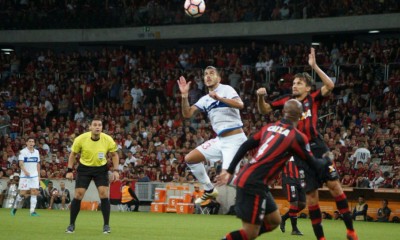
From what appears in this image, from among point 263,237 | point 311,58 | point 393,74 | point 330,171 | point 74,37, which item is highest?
point 74,37

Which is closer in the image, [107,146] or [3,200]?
[107,146]

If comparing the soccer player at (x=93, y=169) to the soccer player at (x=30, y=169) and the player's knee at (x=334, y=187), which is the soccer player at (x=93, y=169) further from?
the soccer player at (x=30, y=169)

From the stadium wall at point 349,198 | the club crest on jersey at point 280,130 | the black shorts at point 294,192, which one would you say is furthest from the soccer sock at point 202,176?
the stadium wall at point 349,198

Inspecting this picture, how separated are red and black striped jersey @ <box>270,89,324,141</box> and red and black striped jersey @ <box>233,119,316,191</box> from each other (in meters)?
2.98

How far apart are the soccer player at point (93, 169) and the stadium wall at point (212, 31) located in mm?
20424

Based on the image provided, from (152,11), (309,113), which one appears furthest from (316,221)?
(152,11)

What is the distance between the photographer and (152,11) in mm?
39625

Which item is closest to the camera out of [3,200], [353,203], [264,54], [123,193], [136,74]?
[353,203]

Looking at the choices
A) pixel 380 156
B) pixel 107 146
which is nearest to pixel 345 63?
pixel 380 156

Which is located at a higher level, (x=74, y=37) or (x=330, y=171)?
(x=74, y=37)

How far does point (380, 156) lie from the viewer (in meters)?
27.6

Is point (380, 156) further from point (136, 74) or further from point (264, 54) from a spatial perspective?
point (136, 74)

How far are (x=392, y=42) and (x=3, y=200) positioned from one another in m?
16.7

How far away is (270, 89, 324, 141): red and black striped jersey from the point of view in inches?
511
